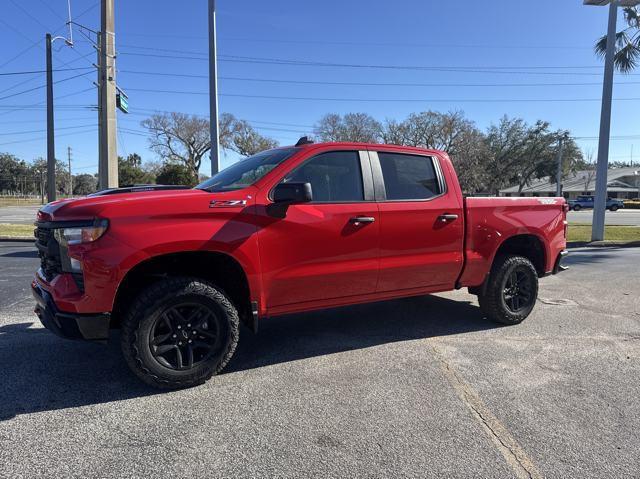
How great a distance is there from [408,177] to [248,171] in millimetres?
1621

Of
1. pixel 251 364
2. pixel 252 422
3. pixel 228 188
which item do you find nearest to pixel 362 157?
pixel 228 188

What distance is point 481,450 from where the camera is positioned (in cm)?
277

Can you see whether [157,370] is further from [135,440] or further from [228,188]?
[228,188]

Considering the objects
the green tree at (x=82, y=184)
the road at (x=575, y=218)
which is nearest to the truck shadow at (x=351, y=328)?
the road at (x=575, y=218)

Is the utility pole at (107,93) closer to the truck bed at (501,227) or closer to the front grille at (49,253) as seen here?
the front grille at (49,253)

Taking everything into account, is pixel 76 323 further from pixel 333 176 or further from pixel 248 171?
pixel 333 176

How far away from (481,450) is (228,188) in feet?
9.07

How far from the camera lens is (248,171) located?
14.0 feet

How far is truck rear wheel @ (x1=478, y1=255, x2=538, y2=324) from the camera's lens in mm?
5246

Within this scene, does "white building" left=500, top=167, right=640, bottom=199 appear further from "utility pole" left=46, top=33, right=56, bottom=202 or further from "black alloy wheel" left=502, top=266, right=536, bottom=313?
"black alloy wheel" left=502, top=266, right=536, bottom=313

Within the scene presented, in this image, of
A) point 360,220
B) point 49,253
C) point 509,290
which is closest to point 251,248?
point 360,220

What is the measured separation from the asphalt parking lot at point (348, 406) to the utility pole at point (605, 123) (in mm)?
11288

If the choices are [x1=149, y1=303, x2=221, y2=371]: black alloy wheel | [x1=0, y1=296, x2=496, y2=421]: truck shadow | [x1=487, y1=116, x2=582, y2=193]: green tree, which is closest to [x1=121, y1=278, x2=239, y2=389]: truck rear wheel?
[x1=149, y1=303, x2=221, y2=371]: black alloy wheel

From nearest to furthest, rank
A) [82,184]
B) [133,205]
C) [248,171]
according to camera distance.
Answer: [133,205]
[248,171]
[82,184]
